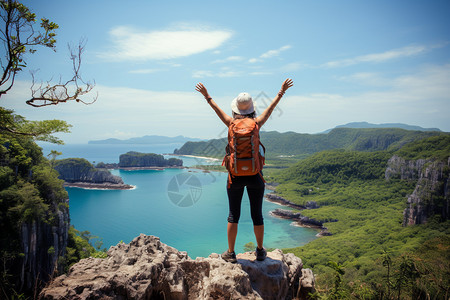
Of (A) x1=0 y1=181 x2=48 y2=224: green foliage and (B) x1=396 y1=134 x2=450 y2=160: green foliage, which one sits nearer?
(A) x1=0 y1=181 x2=48 y2=224: green foliage

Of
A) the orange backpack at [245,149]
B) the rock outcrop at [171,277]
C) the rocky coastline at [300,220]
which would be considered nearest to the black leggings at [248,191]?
the orange backpack at [245,149]

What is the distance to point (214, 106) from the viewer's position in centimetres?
342

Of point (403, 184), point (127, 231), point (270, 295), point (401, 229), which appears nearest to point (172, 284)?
point (270, 295)

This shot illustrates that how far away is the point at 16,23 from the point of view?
3.99 metres

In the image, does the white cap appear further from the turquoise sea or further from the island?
the island

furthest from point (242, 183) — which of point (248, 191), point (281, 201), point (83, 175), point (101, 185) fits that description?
point (83, 175)

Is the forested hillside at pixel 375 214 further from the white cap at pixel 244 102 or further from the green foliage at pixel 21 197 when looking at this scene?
the green foliage at pixel 21 197

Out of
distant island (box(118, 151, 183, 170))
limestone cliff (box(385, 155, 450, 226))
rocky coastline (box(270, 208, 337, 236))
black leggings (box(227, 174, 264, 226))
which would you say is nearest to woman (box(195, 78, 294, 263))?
black leggings (box(227, 174, 264, 226))

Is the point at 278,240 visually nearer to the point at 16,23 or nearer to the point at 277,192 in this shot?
the point at 277,192

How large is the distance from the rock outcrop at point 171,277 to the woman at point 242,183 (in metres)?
0.34

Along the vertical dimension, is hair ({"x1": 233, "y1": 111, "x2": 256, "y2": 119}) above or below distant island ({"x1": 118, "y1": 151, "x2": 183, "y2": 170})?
above

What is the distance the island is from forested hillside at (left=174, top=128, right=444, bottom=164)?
5324 cm

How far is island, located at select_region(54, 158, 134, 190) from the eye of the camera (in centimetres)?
7788

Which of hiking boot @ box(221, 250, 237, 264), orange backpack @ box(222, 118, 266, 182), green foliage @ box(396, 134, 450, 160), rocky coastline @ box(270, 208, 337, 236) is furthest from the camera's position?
green foliage @ box(396, 134, 450, 160)
